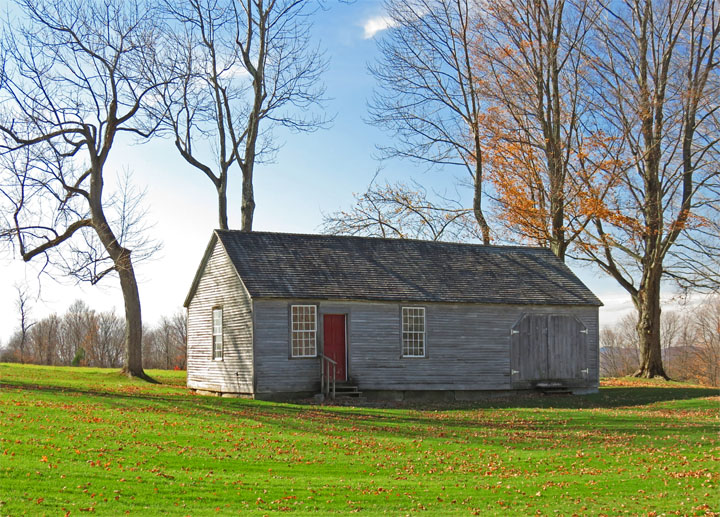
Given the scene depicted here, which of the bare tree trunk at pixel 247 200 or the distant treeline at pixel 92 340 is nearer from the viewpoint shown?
the bare tree trunk at pixel 247 200

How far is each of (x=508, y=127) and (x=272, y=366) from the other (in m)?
20.3

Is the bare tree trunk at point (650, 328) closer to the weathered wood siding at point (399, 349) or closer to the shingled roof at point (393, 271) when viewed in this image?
the shingled roof at point (393, 271)

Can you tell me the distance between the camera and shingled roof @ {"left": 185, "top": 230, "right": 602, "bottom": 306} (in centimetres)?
2570

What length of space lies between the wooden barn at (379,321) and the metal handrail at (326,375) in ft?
0.21

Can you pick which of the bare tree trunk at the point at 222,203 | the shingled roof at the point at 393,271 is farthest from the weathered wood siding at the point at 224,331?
the bare tree trunk at the point at 222,203

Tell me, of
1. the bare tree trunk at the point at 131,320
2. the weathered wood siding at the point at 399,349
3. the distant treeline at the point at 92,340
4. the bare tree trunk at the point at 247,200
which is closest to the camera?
the weathered wood siding at the point at 399,349

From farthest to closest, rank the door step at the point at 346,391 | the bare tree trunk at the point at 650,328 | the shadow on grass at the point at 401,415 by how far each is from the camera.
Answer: the bare tree trunk at the point at 650,328
the door step at the point at 346,391
the shadow on grass at the point at 401,415

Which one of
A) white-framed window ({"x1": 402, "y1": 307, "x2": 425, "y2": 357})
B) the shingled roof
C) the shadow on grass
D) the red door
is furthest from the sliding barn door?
the red door

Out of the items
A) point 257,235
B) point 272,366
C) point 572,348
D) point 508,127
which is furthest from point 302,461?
point 508,127

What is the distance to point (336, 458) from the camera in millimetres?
14359

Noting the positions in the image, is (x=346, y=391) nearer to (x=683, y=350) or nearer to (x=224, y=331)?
(x=224, y=331)

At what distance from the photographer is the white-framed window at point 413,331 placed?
26641 mm

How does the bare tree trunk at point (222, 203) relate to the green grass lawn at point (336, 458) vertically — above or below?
above

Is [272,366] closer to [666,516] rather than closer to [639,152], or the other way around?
[666,516]
